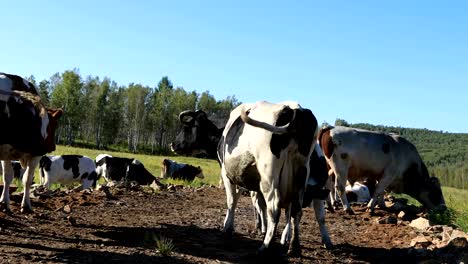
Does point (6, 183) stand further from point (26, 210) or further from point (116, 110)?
point (116, 110)

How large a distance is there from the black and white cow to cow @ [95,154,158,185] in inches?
144

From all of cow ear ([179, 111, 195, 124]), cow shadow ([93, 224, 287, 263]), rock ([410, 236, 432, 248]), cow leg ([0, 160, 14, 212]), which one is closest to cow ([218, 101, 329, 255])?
cow shadow ([93, 224, 287, 263])

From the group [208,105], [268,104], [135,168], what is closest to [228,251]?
[268,104]

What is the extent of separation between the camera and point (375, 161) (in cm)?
1513

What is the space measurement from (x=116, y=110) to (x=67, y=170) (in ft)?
226

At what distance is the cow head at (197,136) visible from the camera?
1065 cm

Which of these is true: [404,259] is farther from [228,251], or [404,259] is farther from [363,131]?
[363,131]

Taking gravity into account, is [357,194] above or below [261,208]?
below

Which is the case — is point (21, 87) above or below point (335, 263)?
above

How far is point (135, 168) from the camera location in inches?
1055

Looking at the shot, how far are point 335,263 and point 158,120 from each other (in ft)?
284

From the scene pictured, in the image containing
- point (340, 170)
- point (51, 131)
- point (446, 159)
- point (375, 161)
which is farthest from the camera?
point (446, 159)

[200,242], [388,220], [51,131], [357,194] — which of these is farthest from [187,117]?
[357,194]

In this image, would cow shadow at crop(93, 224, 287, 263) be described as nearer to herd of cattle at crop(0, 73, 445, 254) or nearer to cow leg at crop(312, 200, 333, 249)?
herd of cattle at crop(0, 73, 445, 254)
